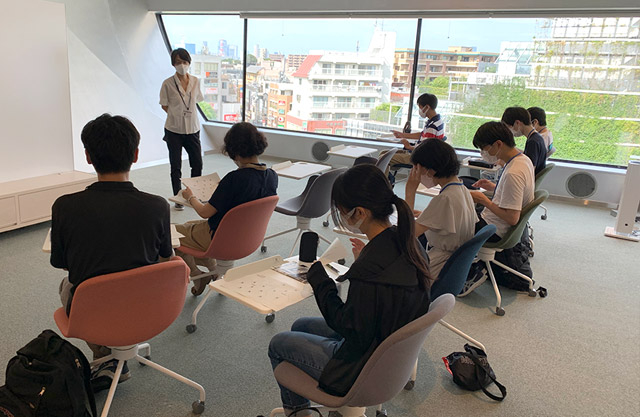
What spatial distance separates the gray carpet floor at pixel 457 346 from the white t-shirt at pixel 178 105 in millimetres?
1762

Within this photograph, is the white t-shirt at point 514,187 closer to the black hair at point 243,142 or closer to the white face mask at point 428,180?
the white face mask at point 428,180

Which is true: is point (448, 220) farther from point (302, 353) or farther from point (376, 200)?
point (302, 353)

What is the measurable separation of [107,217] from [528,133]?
3835 mm

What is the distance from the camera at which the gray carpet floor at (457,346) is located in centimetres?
249

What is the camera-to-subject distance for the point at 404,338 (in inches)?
60.2

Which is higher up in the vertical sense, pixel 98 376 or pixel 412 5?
pixel 412 5

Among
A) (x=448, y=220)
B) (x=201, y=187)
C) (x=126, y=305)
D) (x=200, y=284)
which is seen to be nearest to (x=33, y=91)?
(x=201, y=187)

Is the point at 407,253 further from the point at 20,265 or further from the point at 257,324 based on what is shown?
the point at 20,265

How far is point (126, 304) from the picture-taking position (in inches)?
74.6

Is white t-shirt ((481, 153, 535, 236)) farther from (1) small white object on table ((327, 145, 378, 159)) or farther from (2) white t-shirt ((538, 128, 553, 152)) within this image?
(1) small white object on table ((327, 145, 378, 159))

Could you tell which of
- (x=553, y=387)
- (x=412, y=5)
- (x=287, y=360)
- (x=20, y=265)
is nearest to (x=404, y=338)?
(x=287, y=360)

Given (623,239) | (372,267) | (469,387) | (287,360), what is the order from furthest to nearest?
1. (623,239)
2. (469,387)
3. (287,360)
4. (372,267)

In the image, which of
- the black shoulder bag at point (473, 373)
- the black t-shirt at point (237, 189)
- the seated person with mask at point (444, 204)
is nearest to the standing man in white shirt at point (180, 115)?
the black t-shirt at point (237, 189)

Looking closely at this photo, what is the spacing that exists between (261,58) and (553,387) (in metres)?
7.44
